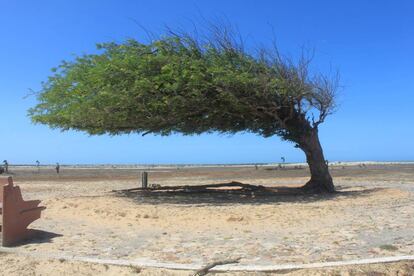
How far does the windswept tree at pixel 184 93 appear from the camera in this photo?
15.9m

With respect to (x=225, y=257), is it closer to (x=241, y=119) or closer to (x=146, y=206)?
(x=146, y=206)

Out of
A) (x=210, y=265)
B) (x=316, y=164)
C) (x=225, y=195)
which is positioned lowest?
(x=210, y=265)

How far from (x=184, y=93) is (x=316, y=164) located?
6.53m

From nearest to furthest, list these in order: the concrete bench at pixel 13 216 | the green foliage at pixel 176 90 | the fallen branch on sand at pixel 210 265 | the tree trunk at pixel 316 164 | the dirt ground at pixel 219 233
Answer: the fallen branch on sand at pixel 210 265, the dirt ground at pixel 219 233, the concrete bench at pixel 13 216, the green foliage at pixel 176 90, the tree trunk at pixel 316 164

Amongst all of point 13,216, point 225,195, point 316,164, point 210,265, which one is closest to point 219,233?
point 210,265

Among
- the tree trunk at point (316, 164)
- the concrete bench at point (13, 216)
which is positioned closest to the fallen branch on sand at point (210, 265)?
the concrete bench at point (13, 216)

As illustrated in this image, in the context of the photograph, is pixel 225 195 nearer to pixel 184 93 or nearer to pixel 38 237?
pixel 184 93

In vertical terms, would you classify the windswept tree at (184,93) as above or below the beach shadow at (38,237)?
above

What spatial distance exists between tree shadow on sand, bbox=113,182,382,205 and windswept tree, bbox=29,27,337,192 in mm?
1505

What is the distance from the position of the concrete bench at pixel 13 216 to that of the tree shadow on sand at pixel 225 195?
640 centimetres

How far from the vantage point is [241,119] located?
19.6m

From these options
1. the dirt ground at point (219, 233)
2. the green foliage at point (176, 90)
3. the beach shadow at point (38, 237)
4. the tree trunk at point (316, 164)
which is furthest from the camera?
the tree trunk at point (316, 164)

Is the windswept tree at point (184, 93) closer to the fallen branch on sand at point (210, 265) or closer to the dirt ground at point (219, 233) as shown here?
the dirt ground at point (219, 233)

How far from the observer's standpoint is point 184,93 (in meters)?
16.3
